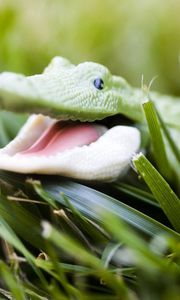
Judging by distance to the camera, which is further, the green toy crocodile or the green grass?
the green toy crocodile

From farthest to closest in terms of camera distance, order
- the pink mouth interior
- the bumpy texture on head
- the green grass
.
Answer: the pink mouth interior
the bumpy texture on head
the green grass

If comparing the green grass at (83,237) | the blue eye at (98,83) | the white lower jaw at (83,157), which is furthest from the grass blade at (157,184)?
the blue eye at (98,83)

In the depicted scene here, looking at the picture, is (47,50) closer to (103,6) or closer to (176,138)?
(103,6)

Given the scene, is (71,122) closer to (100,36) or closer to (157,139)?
(157,139)

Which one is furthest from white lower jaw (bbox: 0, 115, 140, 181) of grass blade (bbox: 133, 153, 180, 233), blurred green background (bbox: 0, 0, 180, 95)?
blurred green background (bbox: 0, 0, 180, 95)

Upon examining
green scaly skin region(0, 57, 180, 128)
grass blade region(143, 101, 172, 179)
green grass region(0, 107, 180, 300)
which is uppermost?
green scaly skin region(0, 57, 180, 128)

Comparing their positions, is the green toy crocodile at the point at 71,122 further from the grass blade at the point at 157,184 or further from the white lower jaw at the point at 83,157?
the grass blade at the point at 157,184

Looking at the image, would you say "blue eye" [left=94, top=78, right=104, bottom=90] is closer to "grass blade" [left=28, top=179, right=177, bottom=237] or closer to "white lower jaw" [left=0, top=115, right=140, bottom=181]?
"white lower jaw" [left=0, top=115, right=140, bottom=181]
